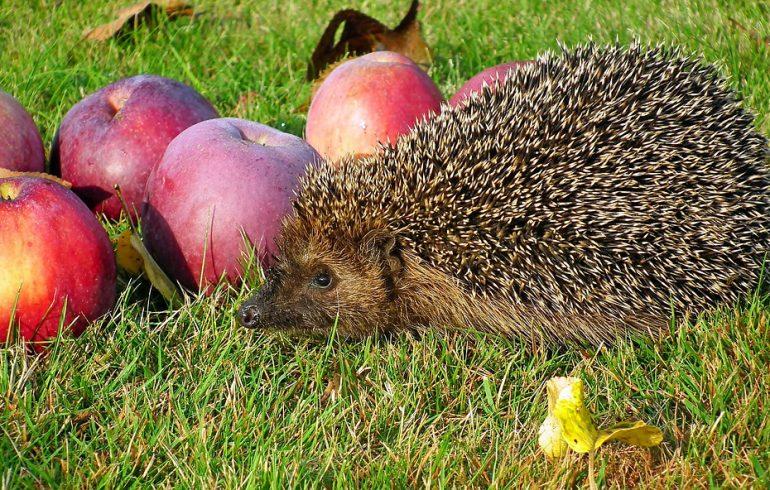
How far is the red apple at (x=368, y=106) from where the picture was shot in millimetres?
4516

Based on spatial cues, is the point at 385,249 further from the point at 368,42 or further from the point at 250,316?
the point at 368,42

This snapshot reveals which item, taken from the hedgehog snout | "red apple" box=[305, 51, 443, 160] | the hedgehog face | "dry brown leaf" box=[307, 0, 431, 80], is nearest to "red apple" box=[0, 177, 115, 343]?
the hedgehog snout

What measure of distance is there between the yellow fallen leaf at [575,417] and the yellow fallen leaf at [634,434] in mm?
34

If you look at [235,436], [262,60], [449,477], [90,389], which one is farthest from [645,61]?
[262,60]

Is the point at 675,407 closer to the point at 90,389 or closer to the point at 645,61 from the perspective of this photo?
the point at 645,61

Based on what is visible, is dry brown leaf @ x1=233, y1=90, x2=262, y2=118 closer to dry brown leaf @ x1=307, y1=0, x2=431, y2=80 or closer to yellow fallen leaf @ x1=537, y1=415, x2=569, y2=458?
dry brown leaf @ x1=307, y1=0, x2=431, y2=80

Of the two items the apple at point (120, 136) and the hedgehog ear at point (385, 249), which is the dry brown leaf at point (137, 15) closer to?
the apple at point (120, 136)

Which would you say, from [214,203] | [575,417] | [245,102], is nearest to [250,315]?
[214,203]

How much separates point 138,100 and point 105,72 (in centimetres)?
173

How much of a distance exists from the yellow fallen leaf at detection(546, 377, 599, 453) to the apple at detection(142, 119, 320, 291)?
5.15 ft

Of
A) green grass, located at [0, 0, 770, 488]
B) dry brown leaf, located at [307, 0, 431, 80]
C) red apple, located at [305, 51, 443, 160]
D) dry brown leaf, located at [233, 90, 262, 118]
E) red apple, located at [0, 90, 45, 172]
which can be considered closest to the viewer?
green grass, located at [0, 0, 770, 488]

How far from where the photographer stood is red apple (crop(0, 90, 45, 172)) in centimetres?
400

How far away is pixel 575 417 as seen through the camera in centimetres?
269

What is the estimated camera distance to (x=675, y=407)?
10.2 ft
